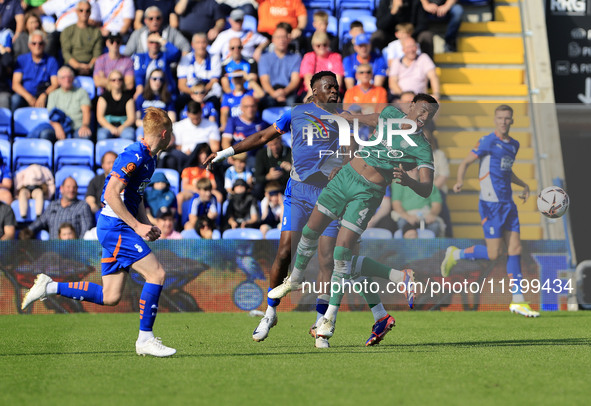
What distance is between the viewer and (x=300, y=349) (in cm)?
788

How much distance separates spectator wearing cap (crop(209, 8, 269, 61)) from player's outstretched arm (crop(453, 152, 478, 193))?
4686 mm

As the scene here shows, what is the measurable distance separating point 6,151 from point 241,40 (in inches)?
166

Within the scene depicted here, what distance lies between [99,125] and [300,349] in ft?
26.9

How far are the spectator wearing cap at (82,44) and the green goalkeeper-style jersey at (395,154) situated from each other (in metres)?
7.70

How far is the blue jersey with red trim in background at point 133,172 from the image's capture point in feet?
23.1

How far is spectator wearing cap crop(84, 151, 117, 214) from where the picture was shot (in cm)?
1328

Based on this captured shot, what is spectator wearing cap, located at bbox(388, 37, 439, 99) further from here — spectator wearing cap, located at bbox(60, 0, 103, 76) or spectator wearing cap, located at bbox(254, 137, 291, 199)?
spectator wearing cap, located at bbox(60, 0, 103, 76)

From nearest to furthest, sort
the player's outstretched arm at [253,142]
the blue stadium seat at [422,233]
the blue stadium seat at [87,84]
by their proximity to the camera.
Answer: the player's outstretched arm at [253,142]
the blue stadium seat at [422,233]
the blue stadium seat at [87,84]

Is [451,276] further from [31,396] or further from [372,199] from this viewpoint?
[31,396]

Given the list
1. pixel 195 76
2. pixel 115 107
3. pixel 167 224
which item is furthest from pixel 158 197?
pixel 195 76

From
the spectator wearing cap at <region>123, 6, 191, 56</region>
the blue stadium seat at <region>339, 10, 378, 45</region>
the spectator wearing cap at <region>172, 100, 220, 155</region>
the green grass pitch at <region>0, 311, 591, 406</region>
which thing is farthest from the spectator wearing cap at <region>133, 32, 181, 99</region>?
the green grass pitch at <region>0, 311, 591, 406</region>

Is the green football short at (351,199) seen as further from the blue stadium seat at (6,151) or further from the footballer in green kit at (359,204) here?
the blue stadium seat at (6,151)

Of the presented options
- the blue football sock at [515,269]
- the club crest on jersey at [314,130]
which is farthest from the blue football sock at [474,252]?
the club crest on jersey at [314,130]

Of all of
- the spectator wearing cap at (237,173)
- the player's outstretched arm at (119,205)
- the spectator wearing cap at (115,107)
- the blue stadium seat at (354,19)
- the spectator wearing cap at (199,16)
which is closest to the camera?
the player's outstretched arm at (119,205)
